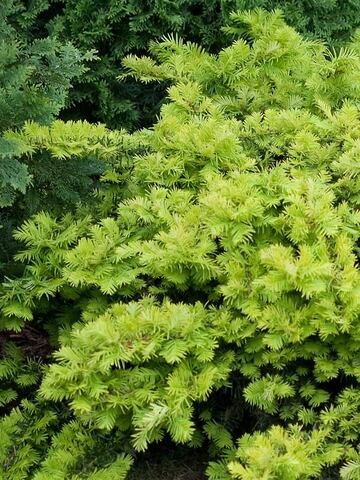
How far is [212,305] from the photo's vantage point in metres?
2.08

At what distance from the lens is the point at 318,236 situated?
6.40 feet

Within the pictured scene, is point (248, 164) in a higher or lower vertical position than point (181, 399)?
higher

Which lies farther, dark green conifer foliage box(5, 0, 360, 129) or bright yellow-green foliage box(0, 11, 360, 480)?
dark green conifer foliage box(5, 0, 360, 129)

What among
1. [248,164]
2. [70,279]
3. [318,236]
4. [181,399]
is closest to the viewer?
[181,399]

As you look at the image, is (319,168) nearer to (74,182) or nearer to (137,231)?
(137,231)

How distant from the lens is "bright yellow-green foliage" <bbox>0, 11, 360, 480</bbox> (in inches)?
72.0

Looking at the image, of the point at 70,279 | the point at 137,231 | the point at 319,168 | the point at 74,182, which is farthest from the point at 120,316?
the point at 319,168

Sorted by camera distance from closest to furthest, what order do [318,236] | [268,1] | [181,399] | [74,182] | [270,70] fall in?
[181,399] < [318,236] < [74,182] < [270,70] < [268,1]

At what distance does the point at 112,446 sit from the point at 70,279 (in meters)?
0.58

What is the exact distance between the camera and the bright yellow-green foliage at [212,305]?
1.83 m

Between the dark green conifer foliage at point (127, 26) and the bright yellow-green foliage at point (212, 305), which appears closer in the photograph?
the bright yellow-green foliage at point (212, 305)

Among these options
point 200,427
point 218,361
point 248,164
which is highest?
point 248,164

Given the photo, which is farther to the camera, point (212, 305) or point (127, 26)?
point (127, 26)

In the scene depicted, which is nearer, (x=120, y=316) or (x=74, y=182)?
(x=120, y=316)
